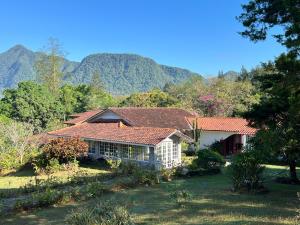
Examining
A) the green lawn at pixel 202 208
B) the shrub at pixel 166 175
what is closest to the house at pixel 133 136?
the shrub at pixel 166 175

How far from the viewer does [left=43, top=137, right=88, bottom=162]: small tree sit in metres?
29.5

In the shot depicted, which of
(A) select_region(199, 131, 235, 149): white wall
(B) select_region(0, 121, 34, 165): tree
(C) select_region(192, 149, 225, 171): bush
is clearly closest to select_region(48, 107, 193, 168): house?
(A) select_region(199, 131, 235, 149): white wall

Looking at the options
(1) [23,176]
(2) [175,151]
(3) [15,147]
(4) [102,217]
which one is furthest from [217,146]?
(4) [102,217]

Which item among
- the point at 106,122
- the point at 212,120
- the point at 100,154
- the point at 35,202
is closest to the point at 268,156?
the point at 35,202

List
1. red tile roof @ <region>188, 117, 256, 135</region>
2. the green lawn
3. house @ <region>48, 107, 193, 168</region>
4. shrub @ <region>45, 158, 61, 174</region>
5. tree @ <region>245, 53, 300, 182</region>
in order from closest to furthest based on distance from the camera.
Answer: the green lawn, tree @ <region>245, 53, 300, 182</region>, shrub @ <region>45, 158, 61, 174</region>, house @ <region>48, 107, 193, 168</region>, red tile roof @ <region>188, 117, 256, 135</region>

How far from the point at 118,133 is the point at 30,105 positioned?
2436cm

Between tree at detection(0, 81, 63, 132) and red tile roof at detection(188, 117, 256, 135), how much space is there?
71.4 feet

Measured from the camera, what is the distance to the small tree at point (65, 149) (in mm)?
29516

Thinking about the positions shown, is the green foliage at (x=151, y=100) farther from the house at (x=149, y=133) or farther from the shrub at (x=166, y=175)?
the shrub at (x=166, y=175)

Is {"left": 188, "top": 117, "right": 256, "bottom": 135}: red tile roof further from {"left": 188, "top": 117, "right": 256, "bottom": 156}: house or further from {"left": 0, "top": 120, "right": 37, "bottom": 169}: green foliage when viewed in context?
{"left": 0, "top": 120, "right": 37, "bottom": 169}: green foliage

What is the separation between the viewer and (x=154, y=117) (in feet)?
136

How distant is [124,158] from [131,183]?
36.8 ft

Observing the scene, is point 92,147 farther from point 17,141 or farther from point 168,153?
point 168,153

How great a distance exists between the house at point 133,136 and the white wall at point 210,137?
222 cm
